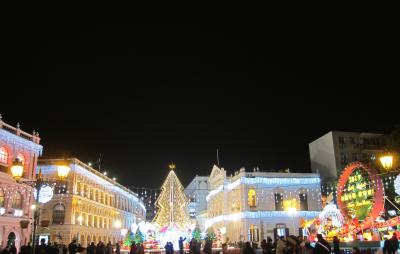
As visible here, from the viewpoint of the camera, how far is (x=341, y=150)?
5662 centimetres

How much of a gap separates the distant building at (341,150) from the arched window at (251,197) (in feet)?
35.2

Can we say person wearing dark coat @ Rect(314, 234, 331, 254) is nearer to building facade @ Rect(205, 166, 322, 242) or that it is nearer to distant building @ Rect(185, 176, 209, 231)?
building facade @ Rect(205, 166, 322, 242)

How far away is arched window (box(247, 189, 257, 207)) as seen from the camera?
5117cm

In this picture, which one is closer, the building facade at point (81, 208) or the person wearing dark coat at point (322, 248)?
the person wearing dark coat at point (322, 248)

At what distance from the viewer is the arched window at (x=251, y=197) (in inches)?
2015

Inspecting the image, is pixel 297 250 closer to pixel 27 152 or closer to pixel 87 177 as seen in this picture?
pixel 27 152

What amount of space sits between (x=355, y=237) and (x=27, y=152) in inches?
1232

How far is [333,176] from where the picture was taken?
182 feet

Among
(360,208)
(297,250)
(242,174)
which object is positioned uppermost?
(242,174)

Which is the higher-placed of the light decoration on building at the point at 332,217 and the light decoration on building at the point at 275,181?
the light decoration on building at the point at 275,181

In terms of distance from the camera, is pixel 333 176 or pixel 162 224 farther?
pixel 333 176

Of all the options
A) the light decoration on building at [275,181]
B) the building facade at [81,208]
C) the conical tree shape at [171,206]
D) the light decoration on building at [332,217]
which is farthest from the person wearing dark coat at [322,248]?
the light decoration on building at [275,181]

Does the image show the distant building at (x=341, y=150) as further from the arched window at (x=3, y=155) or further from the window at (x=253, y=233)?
the arched window at (x=3, y=155)

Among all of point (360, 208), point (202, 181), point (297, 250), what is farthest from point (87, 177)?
point (297, 250)
